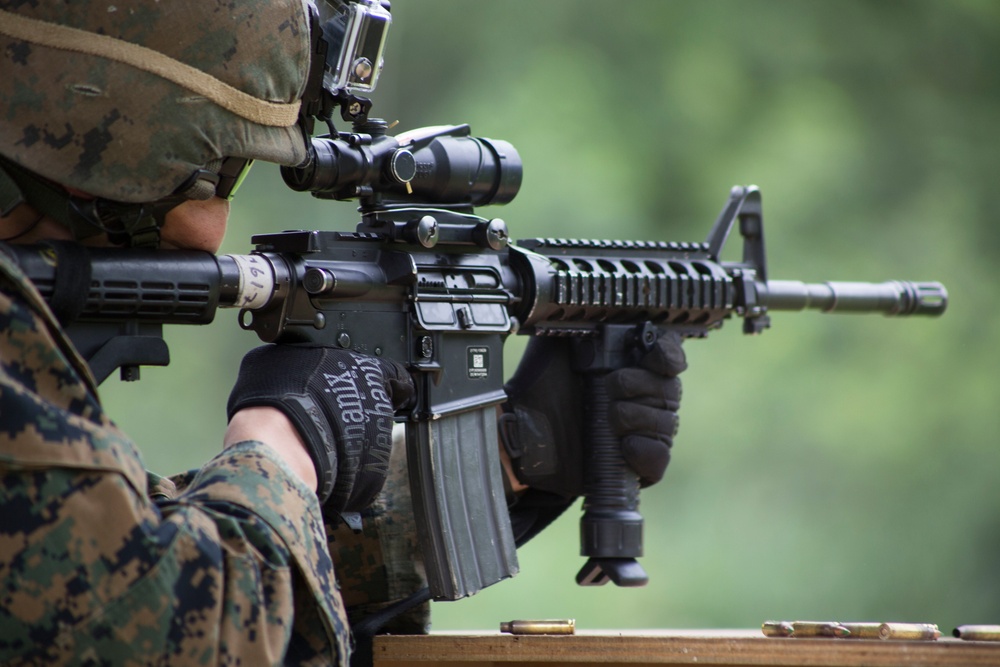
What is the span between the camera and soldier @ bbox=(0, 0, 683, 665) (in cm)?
107

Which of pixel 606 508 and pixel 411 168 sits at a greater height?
pixel 411 168

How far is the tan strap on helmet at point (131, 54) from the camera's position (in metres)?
1.31

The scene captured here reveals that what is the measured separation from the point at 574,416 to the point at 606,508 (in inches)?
8.3

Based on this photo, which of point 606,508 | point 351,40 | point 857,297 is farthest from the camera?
point 857,297

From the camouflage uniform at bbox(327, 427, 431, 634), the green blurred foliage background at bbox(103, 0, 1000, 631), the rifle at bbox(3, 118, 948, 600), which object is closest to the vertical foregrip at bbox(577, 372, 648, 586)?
the rifle at bbox(3, 118, 948, 600)

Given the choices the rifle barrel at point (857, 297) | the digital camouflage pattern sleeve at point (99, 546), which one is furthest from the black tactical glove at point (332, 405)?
the rifle barrel at point (857, 297)

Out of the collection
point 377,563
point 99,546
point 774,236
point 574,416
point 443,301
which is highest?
point 774,236

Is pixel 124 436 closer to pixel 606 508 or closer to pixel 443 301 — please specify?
pixel 443 301

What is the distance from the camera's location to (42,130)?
1340 mm

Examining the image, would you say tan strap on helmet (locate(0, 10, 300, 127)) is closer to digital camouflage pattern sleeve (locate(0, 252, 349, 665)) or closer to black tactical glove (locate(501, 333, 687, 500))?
digital camouflage pattern sleeve (locate(0, 252, 349, 665))

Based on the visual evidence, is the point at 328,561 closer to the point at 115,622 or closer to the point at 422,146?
the point at 115,622

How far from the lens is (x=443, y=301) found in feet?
6.91

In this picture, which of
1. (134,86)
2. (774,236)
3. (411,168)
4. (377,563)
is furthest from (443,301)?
(774,236)

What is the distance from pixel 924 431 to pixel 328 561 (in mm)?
5963
